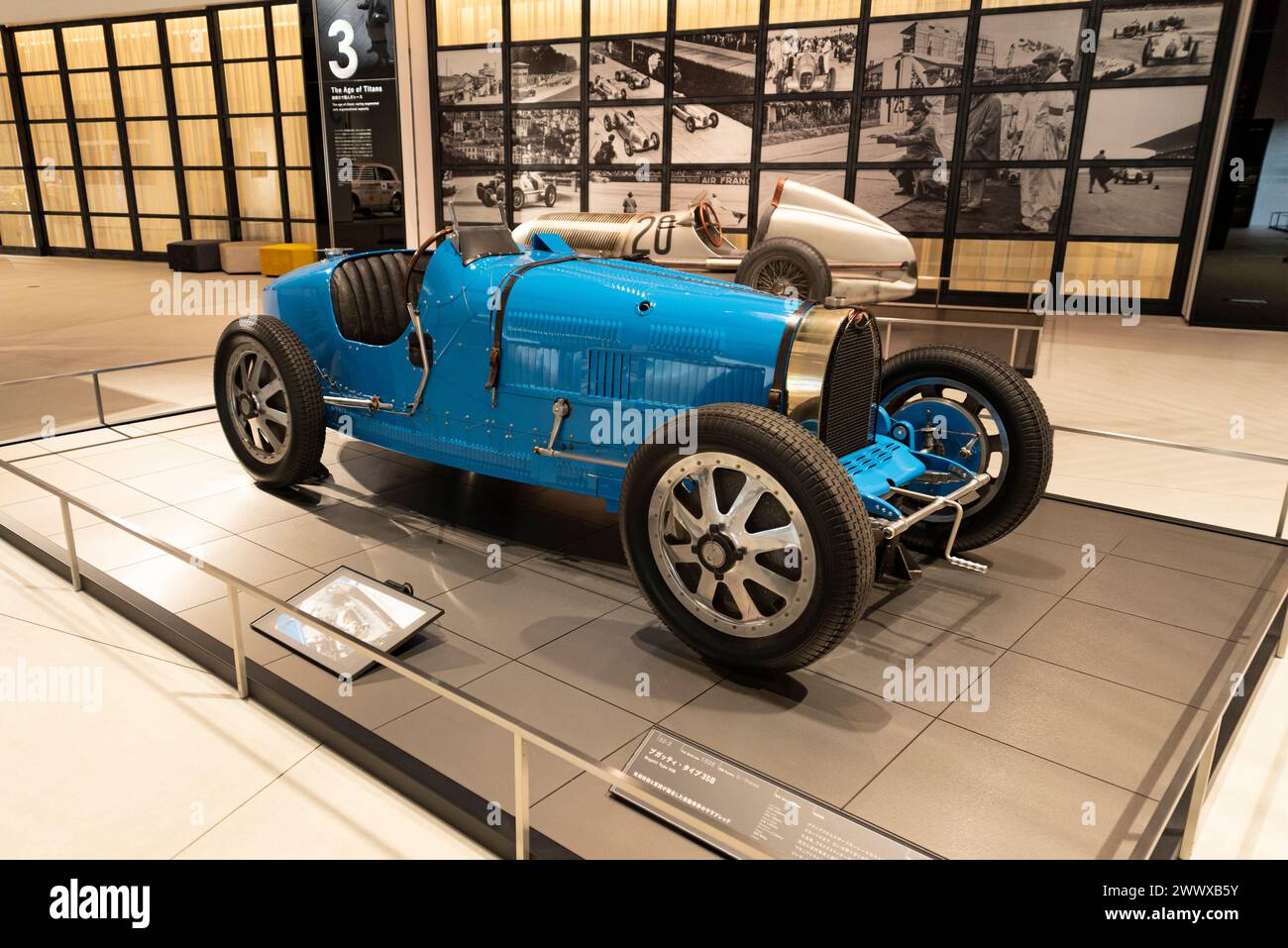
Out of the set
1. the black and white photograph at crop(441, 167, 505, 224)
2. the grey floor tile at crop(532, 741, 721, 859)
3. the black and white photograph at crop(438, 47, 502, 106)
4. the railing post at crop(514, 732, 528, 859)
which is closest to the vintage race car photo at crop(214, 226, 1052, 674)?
the grey floor tile at crop(532, 741, 721, 859)

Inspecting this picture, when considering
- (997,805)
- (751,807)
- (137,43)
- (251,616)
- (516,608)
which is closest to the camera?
(751,807)

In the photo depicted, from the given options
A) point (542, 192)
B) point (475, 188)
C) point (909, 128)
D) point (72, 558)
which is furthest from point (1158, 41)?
point (72, 558)

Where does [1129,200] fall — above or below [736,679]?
above

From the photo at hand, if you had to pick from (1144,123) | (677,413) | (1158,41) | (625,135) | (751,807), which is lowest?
(751,807)

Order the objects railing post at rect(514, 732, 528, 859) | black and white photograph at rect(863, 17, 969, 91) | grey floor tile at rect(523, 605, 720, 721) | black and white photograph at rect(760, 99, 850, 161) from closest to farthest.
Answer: railing post at rect(514, 732, 528, 859), grey floor tile at rect(523, 605, 720, 721), black and white photograph at rect(863, 17, 969, 91), black and white photograph at rect(760, 99, 850, 161)

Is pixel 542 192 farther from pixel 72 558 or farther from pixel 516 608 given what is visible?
pixel 516 608

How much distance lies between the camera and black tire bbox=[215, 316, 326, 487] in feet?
16.8

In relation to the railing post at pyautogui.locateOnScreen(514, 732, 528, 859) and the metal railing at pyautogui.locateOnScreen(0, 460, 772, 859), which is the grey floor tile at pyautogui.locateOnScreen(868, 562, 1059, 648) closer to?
the metal railing at pyautogui.locateOnScreen(0, 460, 772, 859)

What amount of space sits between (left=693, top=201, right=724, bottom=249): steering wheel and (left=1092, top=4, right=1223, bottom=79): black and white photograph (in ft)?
18.8

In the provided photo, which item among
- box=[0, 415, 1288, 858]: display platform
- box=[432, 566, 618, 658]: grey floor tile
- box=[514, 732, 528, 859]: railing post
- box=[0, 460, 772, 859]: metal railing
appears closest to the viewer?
box=[0, 460, 772, 859]: metal railing

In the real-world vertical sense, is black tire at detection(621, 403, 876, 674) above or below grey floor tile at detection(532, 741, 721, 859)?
above

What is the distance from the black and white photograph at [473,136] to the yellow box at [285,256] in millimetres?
2831

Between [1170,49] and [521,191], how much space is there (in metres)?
9.46

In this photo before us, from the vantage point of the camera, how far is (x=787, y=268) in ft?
30.3
